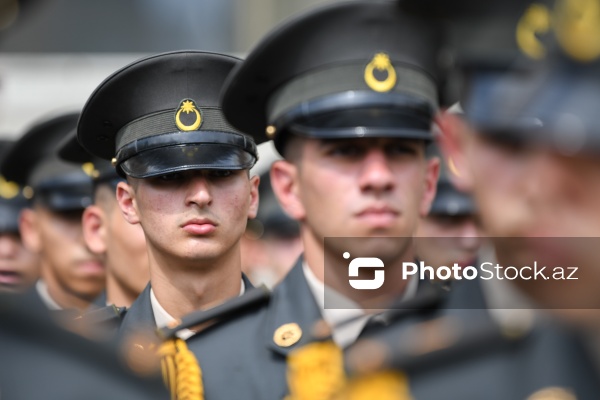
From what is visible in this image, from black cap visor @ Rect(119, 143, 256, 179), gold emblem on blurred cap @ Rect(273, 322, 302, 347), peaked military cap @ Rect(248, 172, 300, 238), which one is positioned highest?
peaked military cap @ Rect(248, 172, 300, 238)

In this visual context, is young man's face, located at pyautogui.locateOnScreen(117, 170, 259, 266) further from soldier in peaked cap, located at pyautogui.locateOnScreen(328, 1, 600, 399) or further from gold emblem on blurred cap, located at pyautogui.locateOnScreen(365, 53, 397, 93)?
soldier in peaked cap, located at pyautogui.locateOnScreen(328, 1, 600, 399)

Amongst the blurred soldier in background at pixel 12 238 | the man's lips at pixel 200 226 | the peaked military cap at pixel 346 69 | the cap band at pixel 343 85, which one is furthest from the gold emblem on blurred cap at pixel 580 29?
the blurred soldier in background at pixel 12 238

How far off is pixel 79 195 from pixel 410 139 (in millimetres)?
3834

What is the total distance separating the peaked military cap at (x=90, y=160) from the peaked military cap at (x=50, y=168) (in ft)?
3.23

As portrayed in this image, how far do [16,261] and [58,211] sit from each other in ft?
3.17

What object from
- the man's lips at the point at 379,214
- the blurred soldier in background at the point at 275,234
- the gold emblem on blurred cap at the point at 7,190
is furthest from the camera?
the blurred soldier in background at the point at 275,234

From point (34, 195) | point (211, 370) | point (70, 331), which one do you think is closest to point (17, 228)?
point (34, 195)

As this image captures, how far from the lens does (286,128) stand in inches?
162

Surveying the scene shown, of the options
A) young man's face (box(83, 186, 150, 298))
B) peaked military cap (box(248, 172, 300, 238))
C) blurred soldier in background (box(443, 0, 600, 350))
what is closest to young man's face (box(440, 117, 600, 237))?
blurred soldier in background (box(443, 0, 600, 350))

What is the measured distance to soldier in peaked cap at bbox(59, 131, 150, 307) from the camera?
19.1 feet

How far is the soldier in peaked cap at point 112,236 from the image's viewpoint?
5836mm

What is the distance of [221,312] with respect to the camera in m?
4.30

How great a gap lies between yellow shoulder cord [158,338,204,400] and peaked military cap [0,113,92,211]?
3.12 m

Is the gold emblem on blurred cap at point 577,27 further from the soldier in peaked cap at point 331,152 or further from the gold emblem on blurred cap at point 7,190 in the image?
A: the gold emblem on blurred cap at point 7,190
